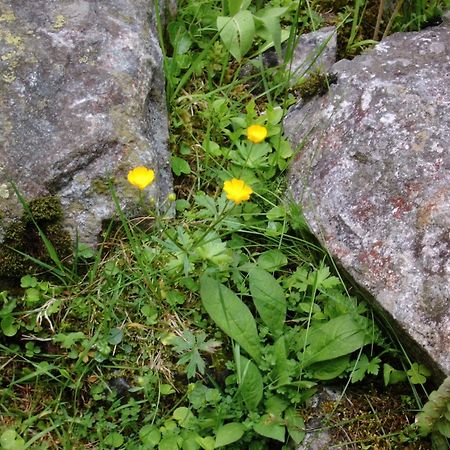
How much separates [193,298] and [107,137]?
2.47 ft

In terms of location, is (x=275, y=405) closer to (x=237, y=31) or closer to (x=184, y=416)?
(x=184, y=416)

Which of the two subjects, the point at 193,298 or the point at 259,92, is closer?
the point at 193,298

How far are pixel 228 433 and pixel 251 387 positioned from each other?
0.61ft

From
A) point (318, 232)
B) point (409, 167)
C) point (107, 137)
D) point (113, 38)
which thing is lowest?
point (318, 232)

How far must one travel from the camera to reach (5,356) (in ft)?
8.67

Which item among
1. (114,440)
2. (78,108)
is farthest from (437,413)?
(78,108)

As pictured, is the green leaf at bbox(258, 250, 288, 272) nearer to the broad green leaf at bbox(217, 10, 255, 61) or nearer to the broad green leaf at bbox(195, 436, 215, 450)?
the broad green leaf at bbox(195, 436, 215, 450)

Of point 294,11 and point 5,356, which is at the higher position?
point 294,11

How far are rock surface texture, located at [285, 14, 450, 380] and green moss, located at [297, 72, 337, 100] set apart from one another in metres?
0.04

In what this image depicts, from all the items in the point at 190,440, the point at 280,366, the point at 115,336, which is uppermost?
the point at 115,336

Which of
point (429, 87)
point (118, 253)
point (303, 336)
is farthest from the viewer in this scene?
point (429, 87)

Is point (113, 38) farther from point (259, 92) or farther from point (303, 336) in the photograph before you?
point (303, 336)

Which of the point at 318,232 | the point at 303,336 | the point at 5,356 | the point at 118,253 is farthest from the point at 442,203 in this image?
the point at 5,356

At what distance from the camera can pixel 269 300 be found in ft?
8.76
